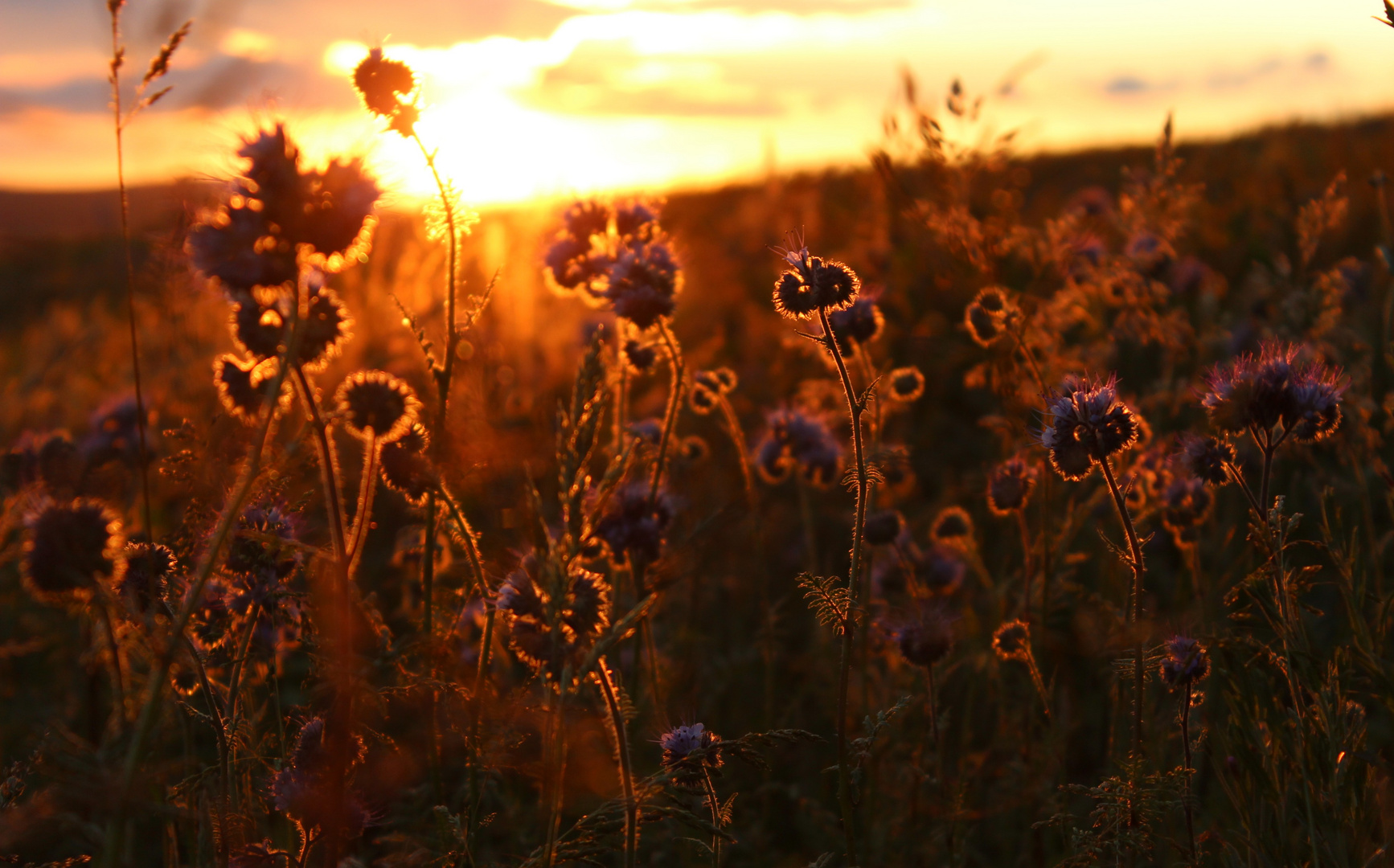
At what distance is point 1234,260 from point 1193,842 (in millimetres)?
7402

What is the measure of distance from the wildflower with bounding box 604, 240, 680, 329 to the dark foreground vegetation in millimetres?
14

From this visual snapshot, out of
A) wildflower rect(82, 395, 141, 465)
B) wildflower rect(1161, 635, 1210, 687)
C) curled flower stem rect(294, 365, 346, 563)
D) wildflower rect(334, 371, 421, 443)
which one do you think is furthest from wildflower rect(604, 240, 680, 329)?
wildflower rect(82, 395, 141, 465)

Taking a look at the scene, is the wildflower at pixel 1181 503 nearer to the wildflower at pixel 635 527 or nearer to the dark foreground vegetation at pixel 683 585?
the dark foreground vegetation at pixel 683 585

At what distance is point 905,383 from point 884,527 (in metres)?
0.78

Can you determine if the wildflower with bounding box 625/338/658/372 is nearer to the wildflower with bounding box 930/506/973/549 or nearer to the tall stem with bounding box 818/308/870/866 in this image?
the wildflower with bounding box 930/506/973/549

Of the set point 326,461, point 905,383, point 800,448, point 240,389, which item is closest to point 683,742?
point 326,461

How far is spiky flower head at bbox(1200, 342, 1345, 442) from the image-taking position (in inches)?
91.6

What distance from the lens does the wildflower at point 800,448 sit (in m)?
4.14

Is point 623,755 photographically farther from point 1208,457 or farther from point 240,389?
point 1208,457

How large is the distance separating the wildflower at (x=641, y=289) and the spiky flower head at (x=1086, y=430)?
1344 mm

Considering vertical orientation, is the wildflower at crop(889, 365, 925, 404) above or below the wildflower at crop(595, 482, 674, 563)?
above

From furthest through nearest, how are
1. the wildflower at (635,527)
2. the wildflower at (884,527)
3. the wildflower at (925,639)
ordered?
the wildflower at (884,527), the wildflower at (635,527), the wildflower at (925,639)

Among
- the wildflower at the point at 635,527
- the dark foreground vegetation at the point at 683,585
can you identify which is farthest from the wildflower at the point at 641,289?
the wildflower at the point at 635,527

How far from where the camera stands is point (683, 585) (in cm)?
485
